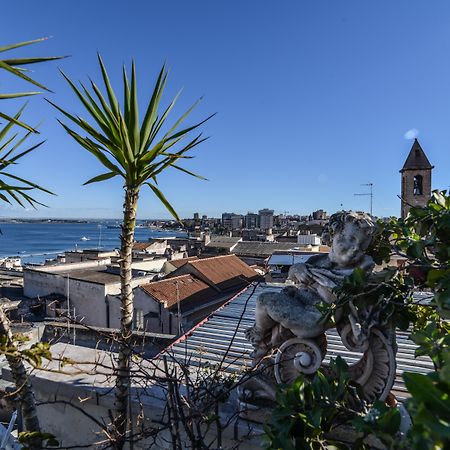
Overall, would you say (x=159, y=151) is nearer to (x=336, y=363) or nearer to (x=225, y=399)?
(x=336, y=363)

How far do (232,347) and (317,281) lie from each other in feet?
8.76

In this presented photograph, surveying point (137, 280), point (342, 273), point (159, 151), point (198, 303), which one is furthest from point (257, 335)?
point (137, 280)

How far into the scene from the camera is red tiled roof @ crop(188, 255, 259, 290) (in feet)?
63.4

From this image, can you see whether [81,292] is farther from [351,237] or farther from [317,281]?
[351,237]

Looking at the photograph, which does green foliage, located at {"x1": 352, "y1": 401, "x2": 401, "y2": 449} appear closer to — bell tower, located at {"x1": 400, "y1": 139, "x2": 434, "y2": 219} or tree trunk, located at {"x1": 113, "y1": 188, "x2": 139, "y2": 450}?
tree trunk, located at {"x1": 113, "y1": 188, "x2": 139, "y2": 450}

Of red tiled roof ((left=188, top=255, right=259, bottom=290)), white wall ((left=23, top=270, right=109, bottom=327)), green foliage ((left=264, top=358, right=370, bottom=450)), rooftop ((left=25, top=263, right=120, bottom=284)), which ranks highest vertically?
green foliage ((left=264, top=358, right=370, bottom=450))

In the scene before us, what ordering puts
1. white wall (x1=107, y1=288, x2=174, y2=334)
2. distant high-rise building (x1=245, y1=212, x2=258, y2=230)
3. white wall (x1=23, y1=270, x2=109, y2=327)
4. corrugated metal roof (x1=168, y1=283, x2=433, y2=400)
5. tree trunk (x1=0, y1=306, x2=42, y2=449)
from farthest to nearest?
distant high-rise building (x1=245, y1=212, x2=258, y2=230)
white wall (x1=23, y1=270, x2=109, y2=327)
white wall (x1=107, y1=288, x2=174, y2=334)
corrugated metal roof (x1=168, y1=283, x2=433, y2=400)
tree trunk (x1=0, y1=306, x2=42, y2=449)

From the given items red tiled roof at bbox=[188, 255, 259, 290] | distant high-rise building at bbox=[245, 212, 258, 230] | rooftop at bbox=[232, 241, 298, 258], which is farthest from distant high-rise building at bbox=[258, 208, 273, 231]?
red tiled roof at bbox=[188, 255, 259, 290]

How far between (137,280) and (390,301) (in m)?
19.1

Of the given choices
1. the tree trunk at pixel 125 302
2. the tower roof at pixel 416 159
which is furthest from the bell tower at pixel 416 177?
the tree trunk at pixel 125 302

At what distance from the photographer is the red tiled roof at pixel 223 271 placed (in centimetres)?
1933

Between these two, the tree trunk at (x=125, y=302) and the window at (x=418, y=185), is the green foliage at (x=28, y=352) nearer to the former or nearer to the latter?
the tree trunk at (x=125, y=302)

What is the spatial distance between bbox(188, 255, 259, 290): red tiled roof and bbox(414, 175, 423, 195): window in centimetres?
1874

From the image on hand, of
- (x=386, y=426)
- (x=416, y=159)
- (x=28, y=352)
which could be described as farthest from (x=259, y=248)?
(x=386, y=426)
